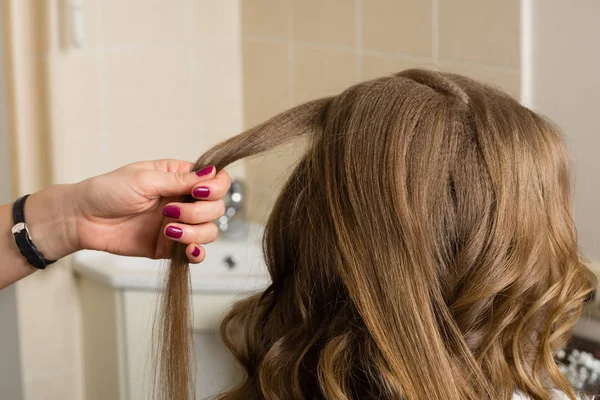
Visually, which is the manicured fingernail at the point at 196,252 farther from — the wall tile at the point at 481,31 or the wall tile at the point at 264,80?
the wall tile at the point at 264,80

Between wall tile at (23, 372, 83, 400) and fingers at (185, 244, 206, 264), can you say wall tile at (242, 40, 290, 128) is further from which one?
fingers at (185, 244, 206, 264)

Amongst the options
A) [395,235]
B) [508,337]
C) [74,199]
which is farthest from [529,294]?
[74,199]

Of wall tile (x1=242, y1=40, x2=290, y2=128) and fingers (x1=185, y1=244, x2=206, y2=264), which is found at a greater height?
wall tile (x1=242, y1=40, x2=290, y2=128)

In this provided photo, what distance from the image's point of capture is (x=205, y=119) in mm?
2090

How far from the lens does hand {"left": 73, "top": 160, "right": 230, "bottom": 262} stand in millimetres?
948

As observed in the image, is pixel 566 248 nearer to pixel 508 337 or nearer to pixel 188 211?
pixel 508 337

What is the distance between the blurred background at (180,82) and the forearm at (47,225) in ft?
1.31

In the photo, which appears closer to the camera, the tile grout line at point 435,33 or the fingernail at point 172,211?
the fingernail at point 172,211

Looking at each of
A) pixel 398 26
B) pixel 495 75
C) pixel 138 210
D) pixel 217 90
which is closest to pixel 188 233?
pixel 138 210

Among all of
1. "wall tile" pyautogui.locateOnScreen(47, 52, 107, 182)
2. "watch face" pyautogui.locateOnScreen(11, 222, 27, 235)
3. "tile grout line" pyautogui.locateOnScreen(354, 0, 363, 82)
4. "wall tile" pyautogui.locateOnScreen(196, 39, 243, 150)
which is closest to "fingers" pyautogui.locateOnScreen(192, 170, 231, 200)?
"watch face" pyautogui.locateOnScreen(11, 222, 27, 235)

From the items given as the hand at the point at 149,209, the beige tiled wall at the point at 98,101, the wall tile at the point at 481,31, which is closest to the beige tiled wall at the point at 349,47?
the wall tile at the point at 481,31

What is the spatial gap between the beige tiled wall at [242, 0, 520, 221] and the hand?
0.71 ft

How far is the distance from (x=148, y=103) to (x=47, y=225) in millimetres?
830

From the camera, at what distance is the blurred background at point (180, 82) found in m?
1.32
